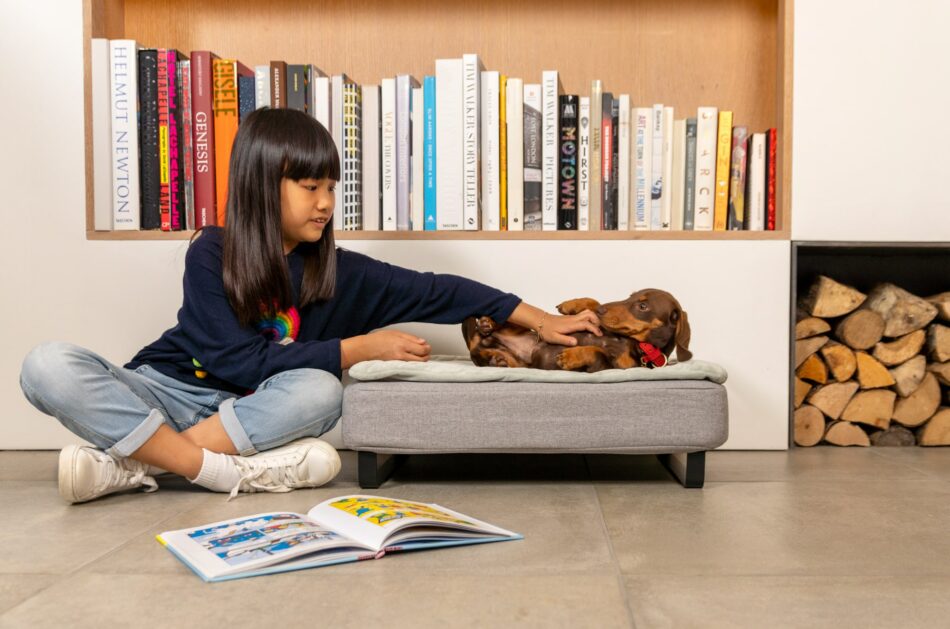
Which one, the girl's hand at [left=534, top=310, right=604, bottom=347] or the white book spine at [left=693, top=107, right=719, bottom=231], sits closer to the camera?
the girl's hand at [left=534, top=310, right=604, bottom=347]

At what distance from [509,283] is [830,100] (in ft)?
2.96

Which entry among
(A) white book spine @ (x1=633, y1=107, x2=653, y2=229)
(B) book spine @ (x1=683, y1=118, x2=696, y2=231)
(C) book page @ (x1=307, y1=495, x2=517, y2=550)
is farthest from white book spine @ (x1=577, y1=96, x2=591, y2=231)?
(C) book page @ (x1=307, y1=495, x2=517, y2=550)

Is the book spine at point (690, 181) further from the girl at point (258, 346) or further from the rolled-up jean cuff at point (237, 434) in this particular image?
the rolled-up jean cuff at point (237, 434)

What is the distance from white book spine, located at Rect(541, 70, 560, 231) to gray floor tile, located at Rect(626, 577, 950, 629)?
1254 mm

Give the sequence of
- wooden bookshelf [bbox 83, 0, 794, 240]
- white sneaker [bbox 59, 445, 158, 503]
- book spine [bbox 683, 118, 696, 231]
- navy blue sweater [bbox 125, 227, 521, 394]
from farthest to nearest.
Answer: wooden bookshelf [bbox 83, 0, 794, 240]
book spine [bbox 683, 118, 696, 231]
navy blue sweater [bbox 125, 227, 521, 394]
white sneaker [bbox 59, 445, 158, 503]

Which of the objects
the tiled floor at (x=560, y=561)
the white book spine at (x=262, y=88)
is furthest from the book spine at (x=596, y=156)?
the white book spine at (x=262, y=88)

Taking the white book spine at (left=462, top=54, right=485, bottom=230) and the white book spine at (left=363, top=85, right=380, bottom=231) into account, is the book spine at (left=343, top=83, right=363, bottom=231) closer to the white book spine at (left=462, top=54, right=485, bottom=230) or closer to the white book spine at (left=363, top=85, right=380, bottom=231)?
the white book spine at (left=363, top=85, right=380, bottom=231)

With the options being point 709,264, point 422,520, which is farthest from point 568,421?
point 709,264

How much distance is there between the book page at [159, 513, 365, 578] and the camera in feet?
3.71

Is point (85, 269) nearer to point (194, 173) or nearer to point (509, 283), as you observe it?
point (194, 173)

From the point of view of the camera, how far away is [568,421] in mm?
1718

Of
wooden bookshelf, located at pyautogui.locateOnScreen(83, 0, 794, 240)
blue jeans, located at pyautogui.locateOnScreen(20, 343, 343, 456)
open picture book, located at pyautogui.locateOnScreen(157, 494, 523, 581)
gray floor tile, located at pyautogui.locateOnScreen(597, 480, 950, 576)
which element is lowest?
gray floor tile, located at pyautogui.locateOnScreen(597, 480, 950, 576)

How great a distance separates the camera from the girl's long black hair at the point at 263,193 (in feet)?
5.93

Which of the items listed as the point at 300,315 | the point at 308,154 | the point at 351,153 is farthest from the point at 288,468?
the point at 351,153
